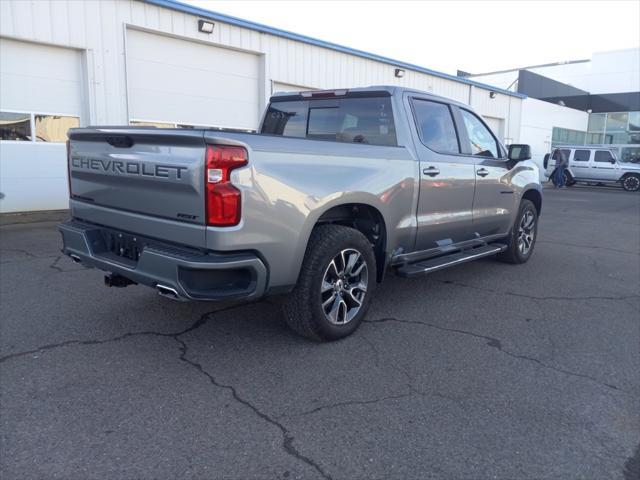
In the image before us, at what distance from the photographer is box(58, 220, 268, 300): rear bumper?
321 centimetres

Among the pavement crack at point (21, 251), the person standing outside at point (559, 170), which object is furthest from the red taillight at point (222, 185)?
the person standing outside at point (559, 170)

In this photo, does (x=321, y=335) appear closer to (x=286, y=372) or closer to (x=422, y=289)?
(x=286, y=372)

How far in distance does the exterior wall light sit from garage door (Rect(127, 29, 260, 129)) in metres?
0.41

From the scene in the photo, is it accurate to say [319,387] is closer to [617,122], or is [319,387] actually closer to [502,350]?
[502,350]

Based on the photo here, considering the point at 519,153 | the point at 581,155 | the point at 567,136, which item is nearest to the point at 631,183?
the point at 581,155

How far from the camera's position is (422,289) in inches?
225

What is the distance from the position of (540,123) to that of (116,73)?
2423cm

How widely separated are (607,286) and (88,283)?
574 centimetres

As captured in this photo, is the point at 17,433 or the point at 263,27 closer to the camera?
the point at 17,433

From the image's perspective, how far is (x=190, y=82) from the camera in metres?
11.9

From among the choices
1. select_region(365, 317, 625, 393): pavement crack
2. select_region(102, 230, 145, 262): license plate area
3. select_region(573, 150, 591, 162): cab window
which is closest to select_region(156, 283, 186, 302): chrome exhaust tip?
select_region(102, 230, 145, 262): license plate area

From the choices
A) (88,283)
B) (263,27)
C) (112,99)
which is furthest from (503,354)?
(263,27)

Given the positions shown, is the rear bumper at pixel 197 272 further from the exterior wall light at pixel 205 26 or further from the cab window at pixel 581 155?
the cab window at pixel 581 155

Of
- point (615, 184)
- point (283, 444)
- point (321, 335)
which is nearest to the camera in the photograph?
point (283, 444)
